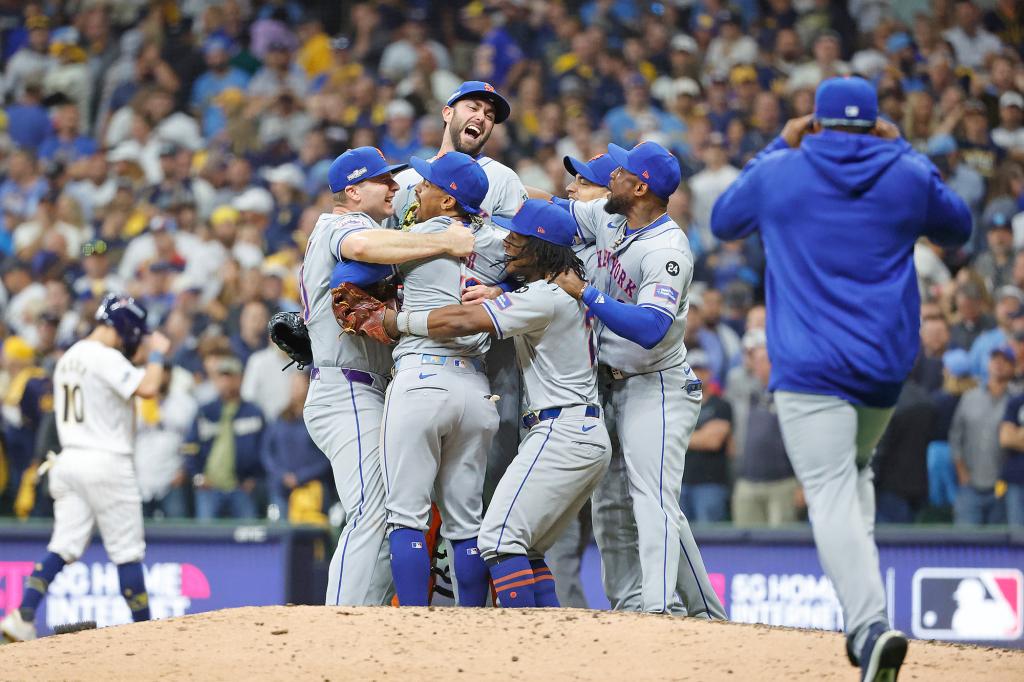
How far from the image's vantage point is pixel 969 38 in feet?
45.1

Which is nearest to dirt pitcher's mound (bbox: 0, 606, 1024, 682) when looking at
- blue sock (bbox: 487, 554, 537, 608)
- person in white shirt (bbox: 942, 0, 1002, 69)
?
blue sock (bbox: 487, 554, 537, 608)

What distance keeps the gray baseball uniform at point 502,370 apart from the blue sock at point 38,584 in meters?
3.76

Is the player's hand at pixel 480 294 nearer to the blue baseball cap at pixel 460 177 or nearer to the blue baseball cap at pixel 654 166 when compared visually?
the blue baseball cap at pixel 460 177

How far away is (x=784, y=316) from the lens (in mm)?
5113

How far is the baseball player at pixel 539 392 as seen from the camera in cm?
614

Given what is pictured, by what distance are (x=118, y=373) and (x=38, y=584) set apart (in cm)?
144

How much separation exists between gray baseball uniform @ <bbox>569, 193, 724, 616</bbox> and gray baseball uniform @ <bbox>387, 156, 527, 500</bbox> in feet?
1.39

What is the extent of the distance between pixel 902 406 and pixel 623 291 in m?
4.04

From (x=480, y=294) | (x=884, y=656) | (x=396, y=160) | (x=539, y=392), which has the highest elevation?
(x=396, y=160)

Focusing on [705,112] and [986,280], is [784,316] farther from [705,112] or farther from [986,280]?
[705,112]

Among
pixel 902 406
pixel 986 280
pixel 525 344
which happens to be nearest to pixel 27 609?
pixel 525 344

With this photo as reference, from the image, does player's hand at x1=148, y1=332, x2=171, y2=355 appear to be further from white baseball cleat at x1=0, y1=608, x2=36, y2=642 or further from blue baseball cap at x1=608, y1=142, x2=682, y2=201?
blue baseball cap at x1=608, y1=142, x2=682, y2=201

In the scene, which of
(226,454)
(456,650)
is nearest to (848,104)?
(456,650)

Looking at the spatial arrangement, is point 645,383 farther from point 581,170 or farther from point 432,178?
point 432,178
